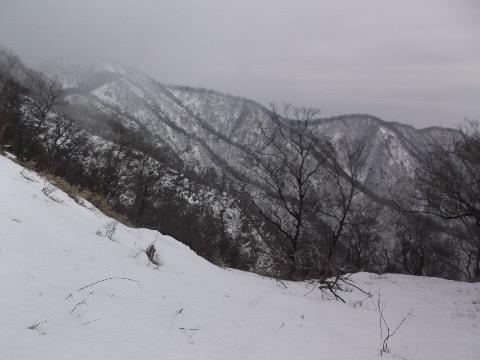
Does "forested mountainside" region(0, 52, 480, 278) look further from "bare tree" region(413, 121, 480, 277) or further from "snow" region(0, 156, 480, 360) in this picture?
"snow" region(0, 156, 480, 360)

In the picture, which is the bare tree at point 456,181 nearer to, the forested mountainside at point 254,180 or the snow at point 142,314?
the forested mountainside at point 254,180

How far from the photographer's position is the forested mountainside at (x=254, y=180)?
786 inches

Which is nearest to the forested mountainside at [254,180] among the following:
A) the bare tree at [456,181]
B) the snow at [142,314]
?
the bare tree at [456,181]

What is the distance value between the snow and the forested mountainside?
2.79 meters

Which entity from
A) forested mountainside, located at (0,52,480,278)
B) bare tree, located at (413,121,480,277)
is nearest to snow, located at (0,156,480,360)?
forested mountainside, located at (0,52,480,278)

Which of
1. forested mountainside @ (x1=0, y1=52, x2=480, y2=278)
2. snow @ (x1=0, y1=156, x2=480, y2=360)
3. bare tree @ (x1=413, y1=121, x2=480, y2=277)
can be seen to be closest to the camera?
snow @ (x1=0, y1=156, x2=480, y2=360)

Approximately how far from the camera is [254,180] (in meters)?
131

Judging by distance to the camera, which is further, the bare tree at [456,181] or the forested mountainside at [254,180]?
the forested mountainside at [254,180]

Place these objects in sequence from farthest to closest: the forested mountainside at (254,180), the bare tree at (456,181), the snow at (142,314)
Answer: the forested mountainside at (254,180) → the bare tree at (456,181) → the snow at (142,314)

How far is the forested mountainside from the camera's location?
20.0 m

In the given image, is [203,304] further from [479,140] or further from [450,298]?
[479,140]

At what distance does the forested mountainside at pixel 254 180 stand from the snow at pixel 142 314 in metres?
2.79

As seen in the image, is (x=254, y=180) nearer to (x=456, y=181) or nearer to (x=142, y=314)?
(x=456, y=181)

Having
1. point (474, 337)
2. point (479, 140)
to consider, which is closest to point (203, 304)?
point (474, 337)
